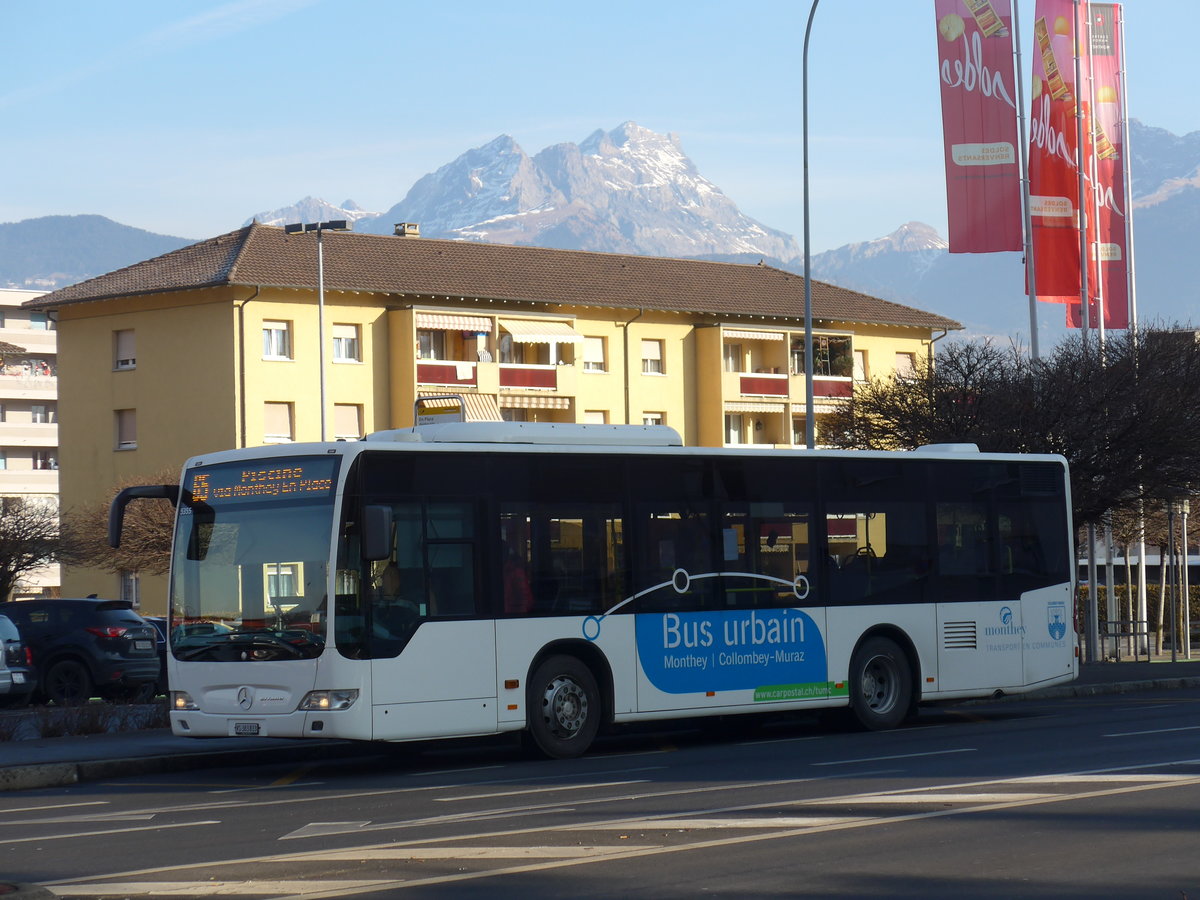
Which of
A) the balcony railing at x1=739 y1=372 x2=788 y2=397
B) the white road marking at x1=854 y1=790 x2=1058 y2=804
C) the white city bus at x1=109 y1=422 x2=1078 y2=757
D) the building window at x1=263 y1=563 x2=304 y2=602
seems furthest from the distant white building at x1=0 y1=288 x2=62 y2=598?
the white road marking at x1=854 y1=790 x2=1058 y2=804

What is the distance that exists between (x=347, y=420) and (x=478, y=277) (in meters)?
7.75

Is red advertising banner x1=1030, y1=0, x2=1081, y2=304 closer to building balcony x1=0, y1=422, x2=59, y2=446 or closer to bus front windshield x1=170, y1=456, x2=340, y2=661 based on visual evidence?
bus front windshield x1=170, y1=456, x2=340, y2=661

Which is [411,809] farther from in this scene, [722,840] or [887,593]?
[887,593]

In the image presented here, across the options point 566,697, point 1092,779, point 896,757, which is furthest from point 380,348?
point 1092,779

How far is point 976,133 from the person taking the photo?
33250 millimetres

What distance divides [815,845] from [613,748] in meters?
8.06

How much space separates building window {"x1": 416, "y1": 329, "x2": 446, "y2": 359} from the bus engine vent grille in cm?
4179

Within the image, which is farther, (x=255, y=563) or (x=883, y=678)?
(x=883, y=678)

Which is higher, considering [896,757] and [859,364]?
[859,364]

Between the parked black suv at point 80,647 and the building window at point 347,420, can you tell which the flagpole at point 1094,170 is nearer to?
the parked black suv at point 80,647

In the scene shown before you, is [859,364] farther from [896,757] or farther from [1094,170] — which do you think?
[896,757]

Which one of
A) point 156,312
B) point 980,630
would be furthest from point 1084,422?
point 156,312

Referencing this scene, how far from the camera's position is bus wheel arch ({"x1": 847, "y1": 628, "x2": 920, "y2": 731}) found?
18.5 meters

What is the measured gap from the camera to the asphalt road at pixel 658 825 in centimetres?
872
